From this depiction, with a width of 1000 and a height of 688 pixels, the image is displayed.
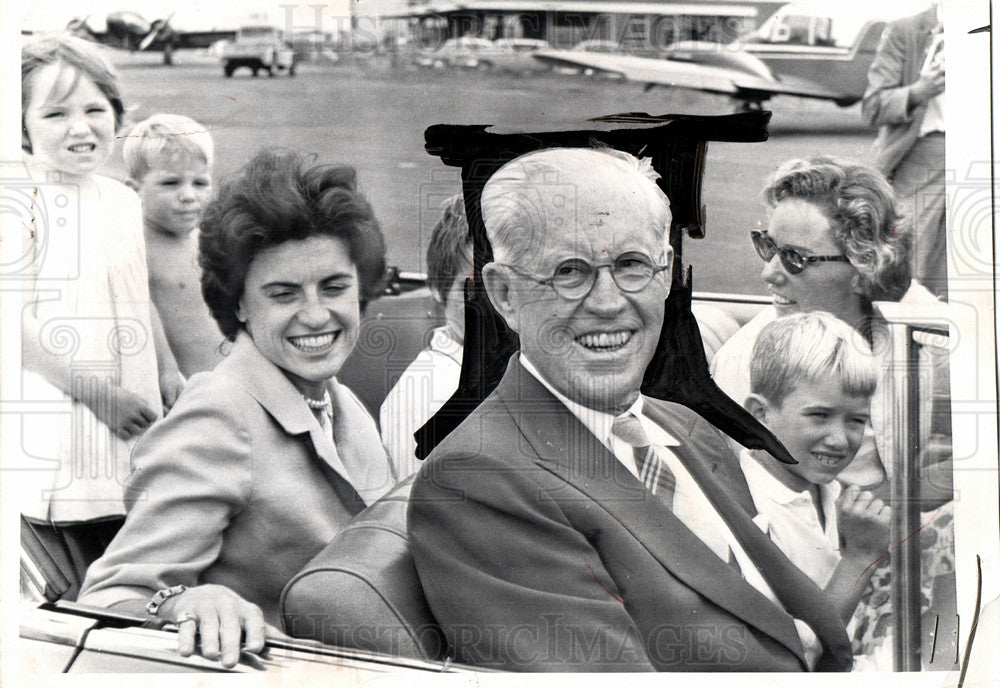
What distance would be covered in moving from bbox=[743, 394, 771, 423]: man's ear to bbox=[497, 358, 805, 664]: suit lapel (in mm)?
436

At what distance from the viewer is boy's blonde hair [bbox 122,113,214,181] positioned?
Answer: 295 cm

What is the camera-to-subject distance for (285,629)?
2.88m

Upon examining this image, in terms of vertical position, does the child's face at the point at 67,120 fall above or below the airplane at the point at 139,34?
below

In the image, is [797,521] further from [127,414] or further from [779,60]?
[127,414]

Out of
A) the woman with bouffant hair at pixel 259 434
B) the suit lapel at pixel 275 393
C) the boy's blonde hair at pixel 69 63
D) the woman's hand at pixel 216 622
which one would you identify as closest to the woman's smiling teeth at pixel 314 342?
the woman with bouffant hair at pixel 259 434

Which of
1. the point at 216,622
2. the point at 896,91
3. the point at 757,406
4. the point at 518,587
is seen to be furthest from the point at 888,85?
the point at 216,622

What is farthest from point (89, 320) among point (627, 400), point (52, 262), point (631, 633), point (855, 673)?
point (855, 673)

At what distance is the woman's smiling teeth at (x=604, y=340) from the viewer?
2.95m

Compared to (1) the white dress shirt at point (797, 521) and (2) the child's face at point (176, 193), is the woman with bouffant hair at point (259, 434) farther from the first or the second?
(1) the white dress shirt at point (797, 521)

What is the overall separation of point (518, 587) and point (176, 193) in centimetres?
168

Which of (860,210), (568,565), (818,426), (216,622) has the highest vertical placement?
(860,210)

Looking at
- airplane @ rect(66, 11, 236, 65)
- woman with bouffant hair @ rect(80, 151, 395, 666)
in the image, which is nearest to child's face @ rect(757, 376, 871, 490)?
woman with bouffant hair @ rect(80, 151, 395, 666)

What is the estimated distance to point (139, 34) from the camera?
2.98 m

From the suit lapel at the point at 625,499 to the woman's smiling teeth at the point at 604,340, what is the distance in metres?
0.21
